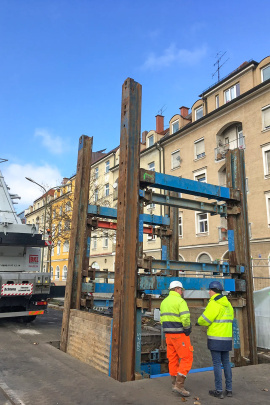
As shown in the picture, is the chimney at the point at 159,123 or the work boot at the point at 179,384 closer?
the work boot at the point at 179,384

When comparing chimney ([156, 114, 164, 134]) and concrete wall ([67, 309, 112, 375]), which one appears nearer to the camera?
concrete wall ([67, 309, 112, 375])

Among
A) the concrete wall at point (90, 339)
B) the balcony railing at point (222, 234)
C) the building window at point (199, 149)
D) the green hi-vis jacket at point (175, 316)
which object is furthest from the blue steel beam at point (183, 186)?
the building window at point (199, 149)

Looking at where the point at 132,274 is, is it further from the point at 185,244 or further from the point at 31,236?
the point at 185,244

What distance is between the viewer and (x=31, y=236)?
11031 mm

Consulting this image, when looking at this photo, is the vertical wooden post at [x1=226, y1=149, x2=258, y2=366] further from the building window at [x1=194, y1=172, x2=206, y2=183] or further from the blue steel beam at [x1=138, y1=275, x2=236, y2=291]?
the building window at [x1=194, y1=172, x2=206, y2=183]

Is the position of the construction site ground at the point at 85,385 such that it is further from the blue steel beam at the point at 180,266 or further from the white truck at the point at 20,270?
the white truck at the point at 20,270

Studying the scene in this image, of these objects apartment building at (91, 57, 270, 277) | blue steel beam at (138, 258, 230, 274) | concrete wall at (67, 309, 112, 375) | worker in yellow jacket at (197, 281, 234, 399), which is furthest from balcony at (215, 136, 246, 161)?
worker in yellow jacket at (197, 281, 234, 399)

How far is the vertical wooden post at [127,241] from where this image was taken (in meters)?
5.34

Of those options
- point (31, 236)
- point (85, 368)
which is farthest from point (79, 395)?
point (31, 236)

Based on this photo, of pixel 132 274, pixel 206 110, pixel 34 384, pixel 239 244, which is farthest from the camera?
pixel 206 110

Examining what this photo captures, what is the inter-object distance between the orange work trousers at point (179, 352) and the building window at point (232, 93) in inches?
860

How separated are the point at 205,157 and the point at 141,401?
22.4m

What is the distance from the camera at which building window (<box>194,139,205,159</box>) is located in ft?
85.4

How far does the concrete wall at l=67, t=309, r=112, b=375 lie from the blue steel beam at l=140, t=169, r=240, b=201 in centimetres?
246
